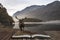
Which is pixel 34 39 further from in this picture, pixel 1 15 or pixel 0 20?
pixel 1 15

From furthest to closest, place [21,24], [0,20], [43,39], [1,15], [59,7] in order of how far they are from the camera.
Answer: [59,7]
[1,15]
[0,20]
[21,24]
[43,39]

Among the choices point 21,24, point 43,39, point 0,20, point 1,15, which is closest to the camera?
point 43,39

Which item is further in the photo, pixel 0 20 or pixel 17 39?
pixel 0 20

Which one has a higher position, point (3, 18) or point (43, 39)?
point (3, 18)

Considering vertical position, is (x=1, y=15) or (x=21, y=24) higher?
(x=1, y=15)

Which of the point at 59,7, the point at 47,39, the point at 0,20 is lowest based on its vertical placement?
the point at 47,39

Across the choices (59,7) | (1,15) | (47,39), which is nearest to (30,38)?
(47,39)

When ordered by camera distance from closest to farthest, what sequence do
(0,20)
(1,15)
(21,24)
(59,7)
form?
(21,24)
(0,20)
(1,15)
(59,7)

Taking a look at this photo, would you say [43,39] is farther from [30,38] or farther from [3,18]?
[3,18]

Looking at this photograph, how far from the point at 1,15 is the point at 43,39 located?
39764mm

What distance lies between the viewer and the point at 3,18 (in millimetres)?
46281

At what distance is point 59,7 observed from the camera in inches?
6319

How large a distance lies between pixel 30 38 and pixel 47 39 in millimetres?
886

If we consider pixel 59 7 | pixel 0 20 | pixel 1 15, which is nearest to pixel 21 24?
pixel 0 20
